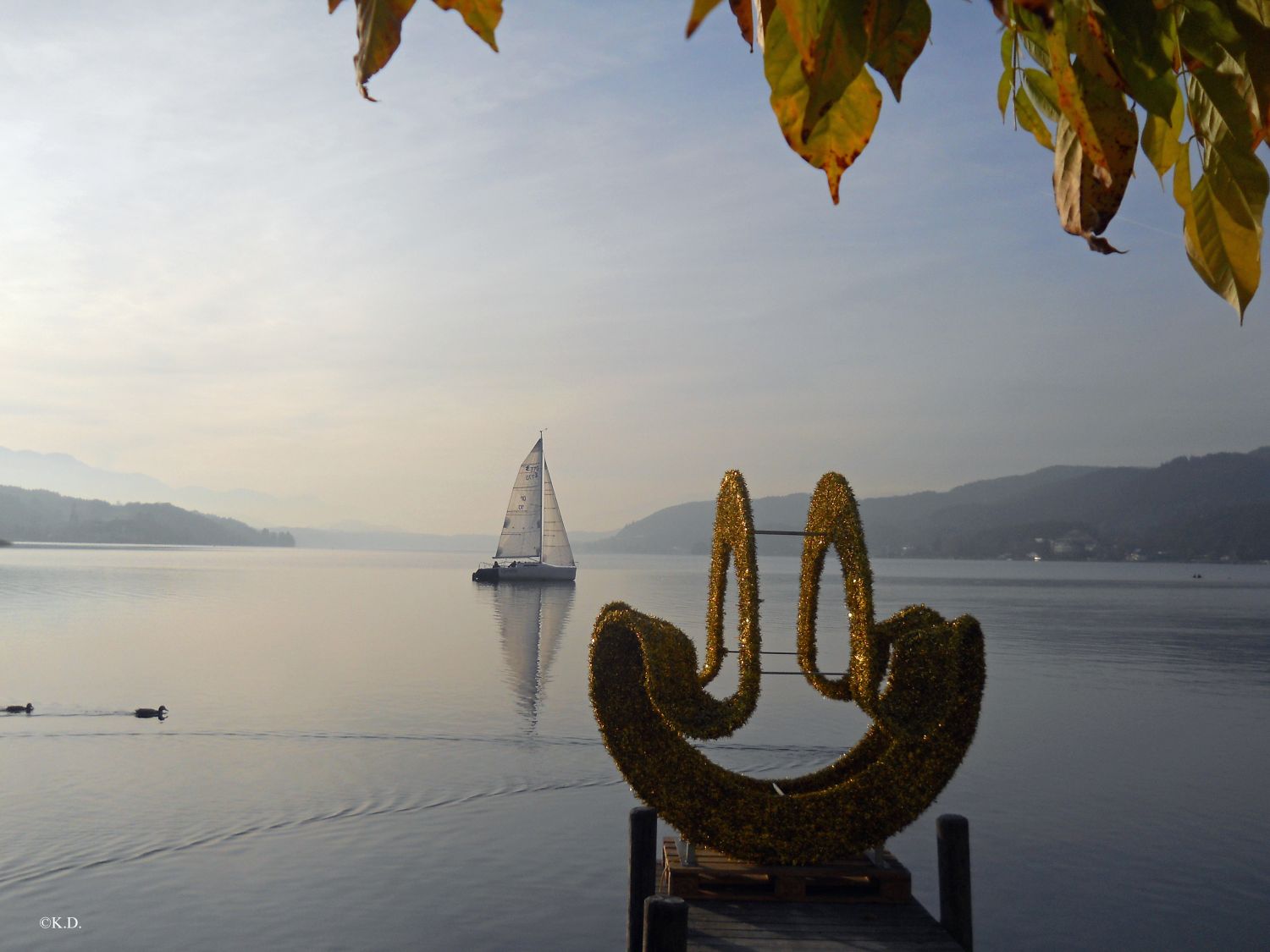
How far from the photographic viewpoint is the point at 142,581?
350 ft

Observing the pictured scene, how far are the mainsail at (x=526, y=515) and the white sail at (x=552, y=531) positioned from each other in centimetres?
36

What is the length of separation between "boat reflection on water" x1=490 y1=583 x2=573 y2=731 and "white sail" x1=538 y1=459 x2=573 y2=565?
345cm

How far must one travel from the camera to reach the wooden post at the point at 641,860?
33.7 ft

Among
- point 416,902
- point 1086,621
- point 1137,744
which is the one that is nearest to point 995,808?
point 1137,744

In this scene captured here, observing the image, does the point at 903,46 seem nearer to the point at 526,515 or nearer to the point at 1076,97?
the point at 1076,97

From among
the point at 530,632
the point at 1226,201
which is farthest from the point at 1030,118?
the point at 530,632

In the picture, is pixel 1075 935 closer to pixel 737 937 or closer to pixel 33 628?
pixel 737 937

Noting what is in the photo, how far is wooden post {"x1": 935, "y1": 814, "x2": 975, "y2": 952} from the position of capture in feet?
32.6

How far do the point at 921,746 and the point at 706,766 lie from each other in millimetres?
2136

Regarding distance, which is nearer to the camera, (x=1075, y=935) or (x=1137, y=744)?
(x=1075, y=935)

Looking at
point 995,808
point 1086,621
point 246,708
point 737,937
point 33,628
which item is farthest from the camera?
point 1086,621

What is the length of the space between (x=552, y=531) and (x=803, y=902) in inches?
3443

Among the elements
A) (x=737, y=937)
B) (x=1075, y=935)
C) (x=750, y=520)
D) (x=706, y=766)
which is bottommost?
(x=1075, y=935)

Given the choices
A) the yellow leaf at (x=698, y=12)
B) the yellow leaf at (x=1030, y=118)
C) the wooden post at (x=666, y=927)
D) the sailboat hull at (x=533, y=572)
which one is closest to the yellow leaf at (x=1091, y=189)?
the yellow leaf at (x=1030, y=118)
